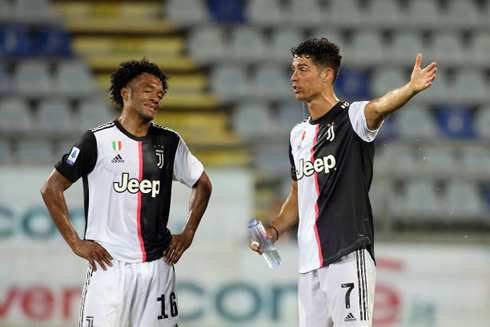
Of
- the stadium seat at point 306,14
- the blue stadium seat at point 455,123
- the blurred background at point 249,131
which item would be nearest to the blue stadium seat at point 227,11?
the blurred background at point 249,131

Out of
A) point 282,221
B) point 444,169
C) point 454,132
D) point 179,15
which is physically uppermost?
point 179,15

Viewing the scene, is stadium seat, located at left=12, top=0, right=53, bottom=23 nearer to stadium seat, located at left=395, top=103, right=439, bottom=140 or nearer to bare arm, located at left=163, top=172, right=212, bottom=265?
stadium seat, located at left=395, top=103, right=439, bottom=140

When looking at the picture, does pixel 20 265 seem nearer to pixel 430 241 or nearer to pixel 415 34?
pixel 430 241

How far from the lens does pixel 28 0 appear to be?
12336 millimetres

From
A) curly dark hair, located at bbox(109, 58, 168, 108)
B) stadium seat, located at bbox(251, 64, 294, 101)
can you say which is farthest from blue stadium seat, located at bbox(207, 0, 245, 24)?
curly dark hair, located at bbox(109, 58, 168, 108)

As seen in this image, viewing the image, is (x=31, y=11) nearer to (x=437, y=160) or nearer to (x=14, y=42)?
(x=14, y=42)

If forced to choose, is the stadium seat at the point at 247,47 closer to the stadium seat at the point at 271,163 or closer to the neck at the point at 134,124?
the stadium seat at the point at 271,163

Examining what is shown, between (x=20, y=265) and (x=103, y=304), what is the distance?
3302mm

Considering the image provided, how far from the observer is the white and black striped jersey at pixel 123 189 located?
13.1 feet

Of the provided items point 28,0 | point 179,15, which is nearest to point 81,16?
point 28,0

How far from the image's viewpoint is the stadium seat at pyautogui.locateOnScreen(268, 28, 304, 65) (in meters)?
11.9

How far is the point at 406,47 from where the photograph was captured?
Result: 12195 mm

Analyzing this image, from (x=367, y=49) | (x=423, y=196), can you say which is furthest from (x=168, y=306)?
(x=367, y=49)

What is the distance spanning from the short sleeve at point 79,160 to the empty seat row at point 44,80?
7589 mm
